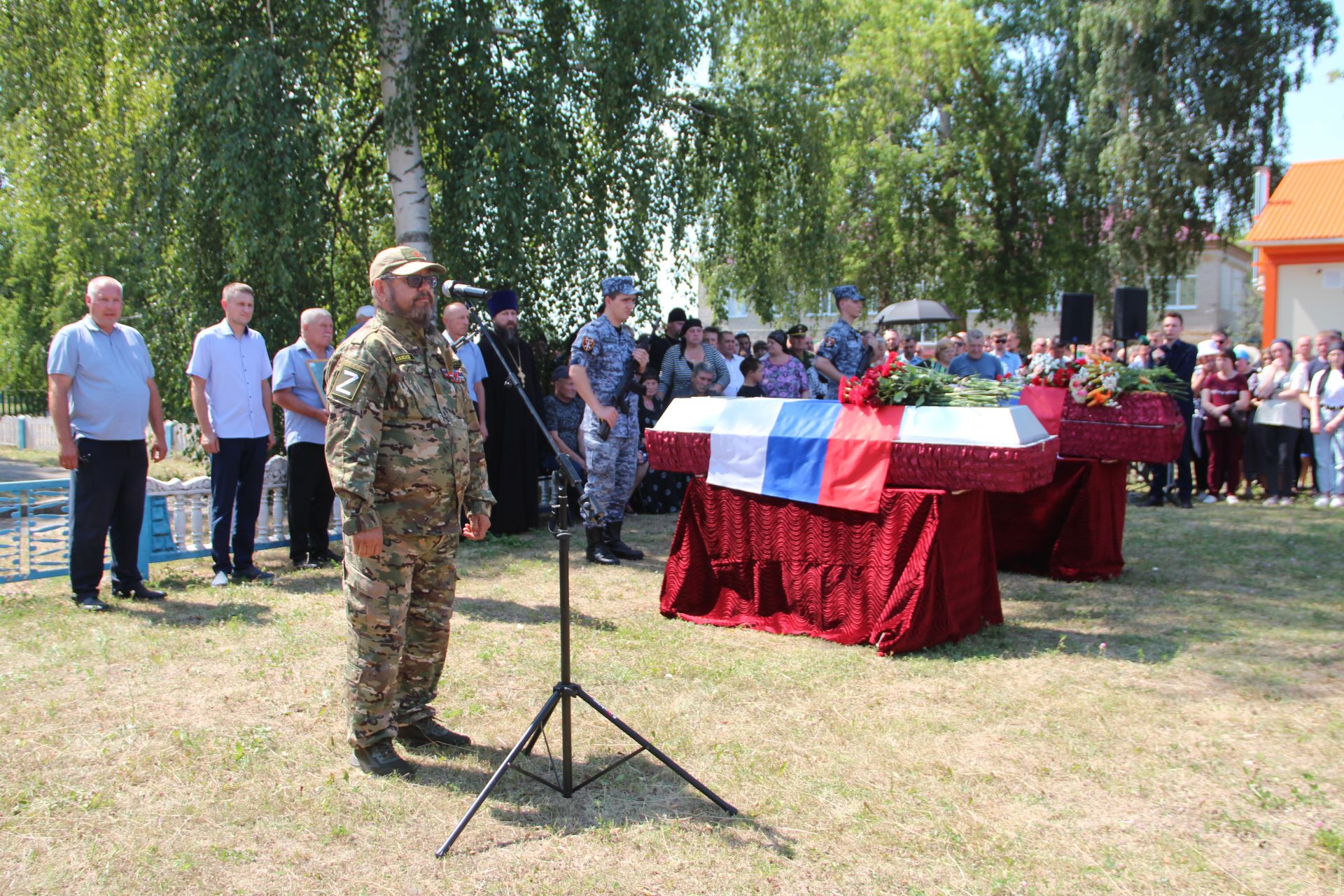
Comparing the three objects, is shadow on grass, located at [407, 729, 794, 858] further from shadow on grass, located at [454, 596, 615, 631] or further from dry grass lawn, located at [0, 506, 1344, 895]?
shadow on grass, located at [454, 596, 615, 631]

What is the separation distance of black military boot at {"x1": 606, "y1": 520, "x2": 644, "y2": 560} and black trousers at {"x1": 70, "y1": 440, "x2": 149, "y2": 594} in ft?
10.6

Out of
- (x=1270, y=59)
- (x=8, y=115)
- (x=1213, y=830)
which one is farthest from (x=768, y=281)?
(x=1270, y=59)

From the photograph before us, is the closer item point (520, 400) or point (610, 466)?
point (610, 466)

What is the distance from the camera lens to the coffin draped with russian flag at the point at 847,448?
5.26 metres

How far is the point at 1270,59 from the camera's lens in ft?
79.3

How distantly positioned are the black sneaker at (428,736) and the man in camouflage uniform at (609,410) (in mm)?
3004

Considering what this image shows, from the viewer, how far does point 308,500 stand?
24.9 ft

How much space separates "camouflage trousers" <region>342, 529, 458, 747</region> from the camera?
3736mm

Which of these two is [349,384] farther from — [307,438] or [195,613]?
[307,438]

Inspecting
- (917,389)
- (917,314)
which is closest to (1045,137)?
(917,314)

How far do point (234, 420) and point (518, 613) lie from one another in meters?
2.50

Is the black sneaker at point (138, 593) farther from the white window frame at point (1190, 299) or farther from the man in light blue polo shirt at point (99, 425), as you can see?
the white window frame at point (1190, 299)

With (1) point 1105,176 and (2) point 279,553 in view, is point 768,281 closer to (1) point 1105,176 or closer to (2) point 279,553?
(2) point 279,553

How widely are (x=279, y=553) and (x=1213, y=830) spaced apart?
6919 mm
